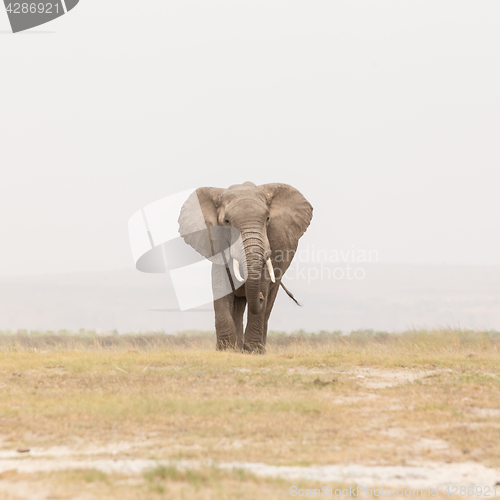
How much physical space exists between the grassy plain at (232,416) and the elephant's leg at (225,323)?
9.33ft

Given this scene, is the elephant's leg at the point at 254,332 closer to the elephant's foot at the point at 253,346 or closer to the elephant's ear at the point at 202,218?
the elephant's foot at the point at 253,346

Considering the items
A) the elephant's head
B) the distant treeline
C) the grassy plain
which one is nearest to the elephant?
the elephant's head

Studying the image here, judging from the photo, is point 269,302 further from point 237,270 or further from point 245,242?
point 245,242

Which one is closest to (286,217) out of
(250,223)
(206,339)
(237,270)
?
(250,223)

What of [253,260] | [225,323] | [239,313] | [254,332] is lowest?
[254,332]

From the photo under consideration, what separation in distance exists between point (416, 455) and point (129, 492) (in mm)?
2775

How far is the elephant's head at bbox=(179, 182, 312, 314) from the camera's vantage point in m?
14.6

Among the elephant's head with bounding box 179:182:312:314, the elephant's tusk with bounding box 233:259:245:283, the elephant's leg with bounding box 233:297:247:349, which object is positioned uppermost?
the elephant's head with bounding box 179:182:312:314

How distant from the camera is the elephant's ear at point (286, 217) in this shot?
1614cm

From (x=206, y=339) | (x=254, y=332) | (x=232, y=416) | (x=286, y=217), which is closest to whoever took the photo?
(x=232, y=416)

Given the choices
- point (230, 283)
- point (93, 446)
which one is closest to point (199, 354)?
point (230, 283)

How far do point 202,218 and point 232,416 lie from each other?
9119mm

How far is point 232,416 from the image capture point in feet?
24.8

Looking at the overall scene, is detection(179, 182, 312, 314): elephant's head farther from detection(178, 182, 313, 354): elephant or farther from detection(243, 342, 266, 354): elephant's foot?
detection(243, 342, 266, 354): elephant's foot
